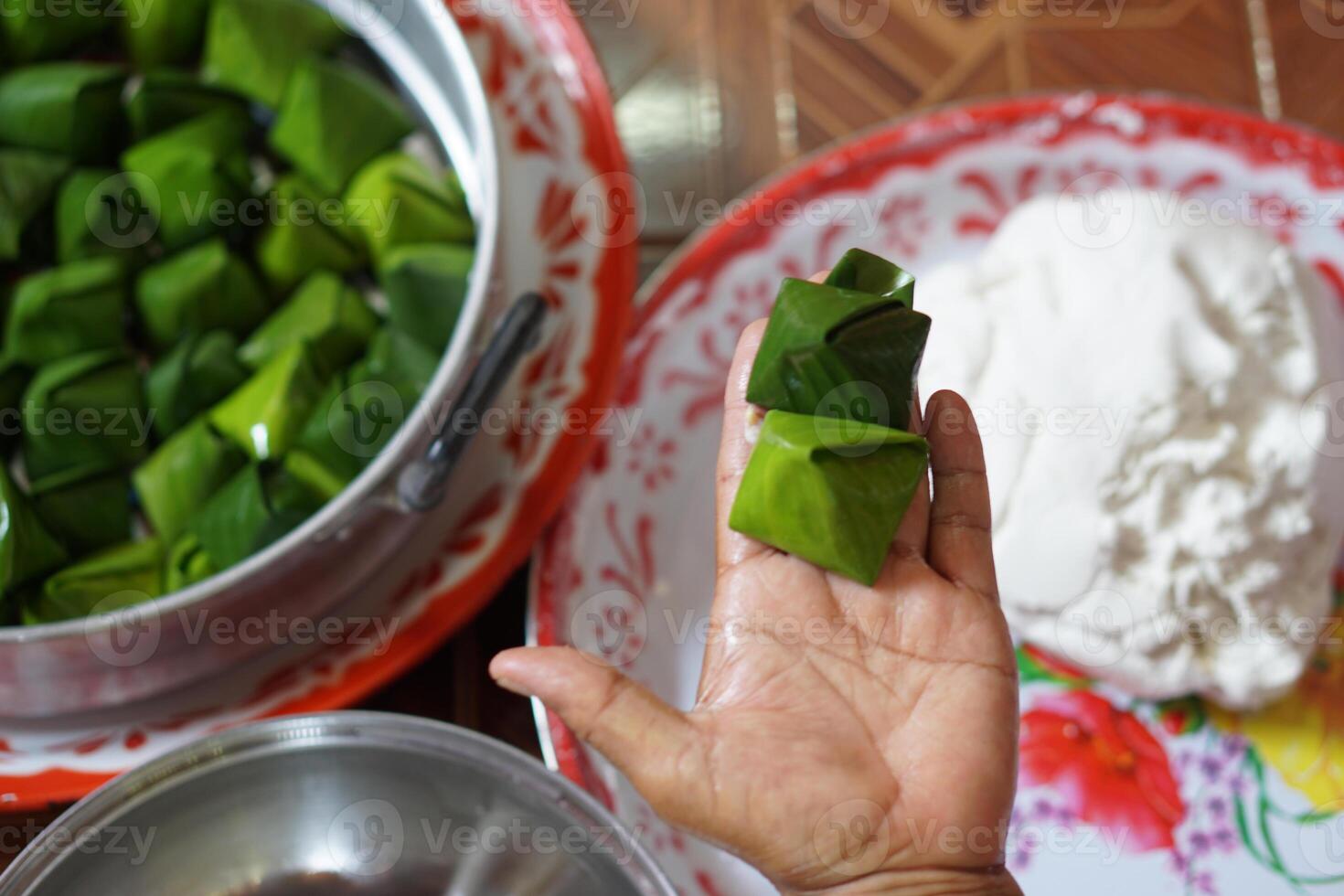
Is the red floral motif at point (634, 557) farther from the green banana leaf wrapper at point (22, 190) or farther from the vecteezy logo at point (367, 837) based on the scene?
the green banana leaf wrapper at point (22, 190)

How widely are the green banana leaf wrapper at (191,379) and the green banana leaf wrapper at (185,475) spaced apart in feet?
0.07

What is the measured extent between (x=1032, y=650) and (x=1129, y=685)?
0.07m

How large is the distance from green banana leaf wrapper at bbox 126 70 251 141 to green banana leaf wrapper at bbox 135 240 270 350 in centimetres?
11

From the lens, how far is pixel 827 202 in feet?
3.29

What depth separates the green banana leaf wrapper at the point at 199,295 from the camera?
0.89 meters

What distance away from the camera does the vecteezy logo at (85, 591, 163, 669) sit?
2.33 feet

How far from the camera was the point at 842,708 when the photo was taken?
0.62 metres

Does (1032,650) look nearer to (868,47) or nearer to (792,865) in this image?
(792,865)

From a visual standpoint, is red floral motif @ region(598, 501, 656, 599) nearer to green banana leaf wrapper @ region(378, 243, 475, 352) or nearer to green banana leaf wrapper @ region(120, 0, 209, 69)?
green banana leaf wrapper @ region(378, 243, 475, 352)

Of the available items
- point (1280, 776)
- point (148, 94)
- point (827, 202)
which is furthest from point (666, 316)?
point (1280, 776)

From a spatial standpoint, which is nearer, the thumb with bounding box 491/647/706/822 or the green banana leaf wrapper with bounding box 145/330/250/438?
the thumb with bounding box 491/647/706/822

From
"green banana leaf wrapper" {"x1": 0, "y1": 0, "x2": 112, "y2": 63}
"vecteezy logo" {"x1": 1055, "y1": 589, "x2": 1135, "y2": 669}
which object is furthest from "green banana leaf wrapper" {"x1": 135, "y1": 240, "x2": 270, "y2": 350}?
"vecteezy logo" {"x1": 1055, "y1": 589, "x2": 1135, "y2": 669}

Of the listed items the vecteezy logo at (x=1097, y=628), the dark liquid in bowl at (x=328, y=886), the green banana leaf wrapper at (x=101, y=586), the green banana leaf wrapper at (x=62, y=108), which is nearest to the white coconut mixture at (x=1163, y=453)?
the vecteezy logo at (x=1097, y=628)

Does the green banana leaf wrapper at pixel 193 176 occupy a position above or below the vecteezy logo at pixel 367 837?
above
